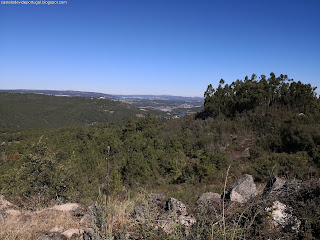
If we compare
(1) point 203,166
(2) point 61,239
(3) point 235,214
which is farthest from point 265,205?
(1) point 203,166

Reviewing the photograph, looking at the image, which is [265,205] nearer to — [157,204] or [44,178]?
[157,204]

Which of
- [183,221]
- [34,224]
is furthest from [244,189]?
[34,224]

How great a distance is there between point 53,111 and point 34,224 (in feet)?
419

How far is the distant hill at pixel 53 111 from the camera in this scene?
315 feet

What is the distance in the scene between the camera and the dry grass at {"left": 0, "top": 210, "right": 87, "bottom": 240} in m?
2.83

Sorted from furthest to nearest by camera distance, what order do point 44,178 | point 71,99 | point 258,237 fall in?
point 71,99 < point 44,178 < point 258,237

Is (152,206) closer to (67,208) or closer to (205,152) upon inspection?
(67,208)

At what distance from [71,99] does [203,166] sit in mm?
149023

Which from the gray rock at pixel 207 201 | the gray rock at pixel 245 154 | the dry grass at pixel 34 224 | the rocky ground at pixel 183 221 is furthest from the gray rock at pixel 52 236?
the gray rock at pixel 245 154

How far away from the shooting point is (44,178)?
730 centimetres

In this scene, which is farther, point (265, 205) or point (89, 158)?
point (89, 158)

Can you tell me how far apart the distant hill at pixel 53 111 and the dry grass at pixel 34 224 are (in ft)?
292

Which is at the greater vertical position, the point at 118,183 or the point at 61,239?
the point at 61,239

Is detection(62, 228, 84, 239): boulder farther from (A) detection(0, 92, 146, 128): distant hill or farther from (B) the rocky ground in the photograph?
(A) detection(0, 92, 146, 128): distant hill
